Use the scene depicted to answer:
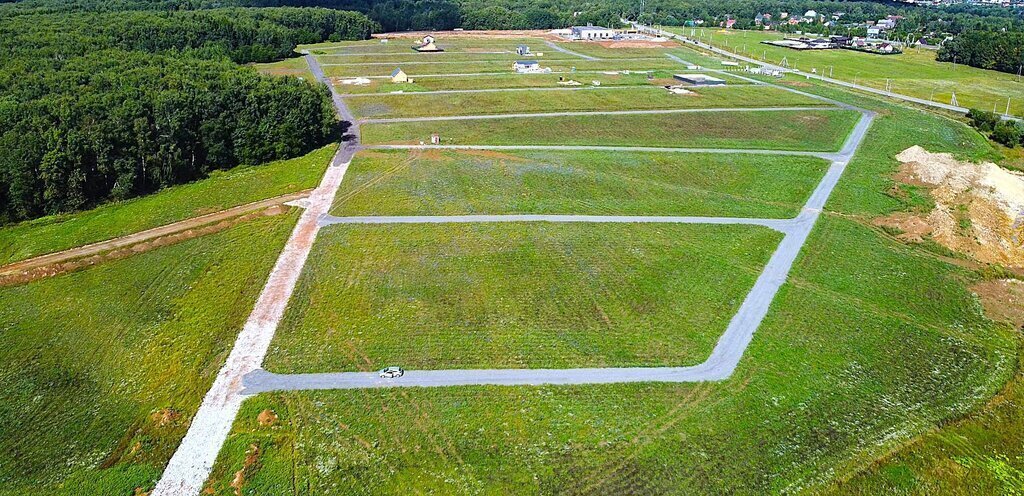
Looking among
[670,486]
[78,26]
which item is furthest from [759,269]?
[78,26]

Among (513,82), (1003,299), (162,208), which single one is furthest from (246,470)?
(513,82)

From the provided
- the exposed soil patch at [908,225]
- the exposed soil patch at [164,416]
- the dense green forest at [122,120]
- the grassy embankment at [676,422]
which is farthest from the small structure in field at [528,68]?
the exposed soil patch at [164,416]

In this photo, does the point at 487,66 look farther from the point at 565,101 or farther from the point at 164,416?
the point at 164,416

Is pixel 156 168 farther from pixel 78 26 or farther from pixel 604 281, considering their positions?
pixel 78 26

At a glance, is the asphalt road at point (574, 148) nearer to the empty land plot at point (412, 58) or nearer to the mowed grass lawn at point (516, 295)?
the mowed grass lawn at point (516, 295)

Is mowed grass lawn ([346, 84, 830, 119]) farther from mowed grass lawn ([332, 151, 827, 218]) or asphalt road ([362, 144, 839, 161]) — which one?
mowed grass lawn ([332, 151, 827, 218])

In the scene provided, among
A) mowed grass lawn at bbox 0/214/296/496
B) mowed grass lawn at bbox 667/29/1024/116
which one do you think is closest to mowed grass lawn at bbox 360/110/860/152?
mowed grass lawn at bbox 667/29/1024/116
